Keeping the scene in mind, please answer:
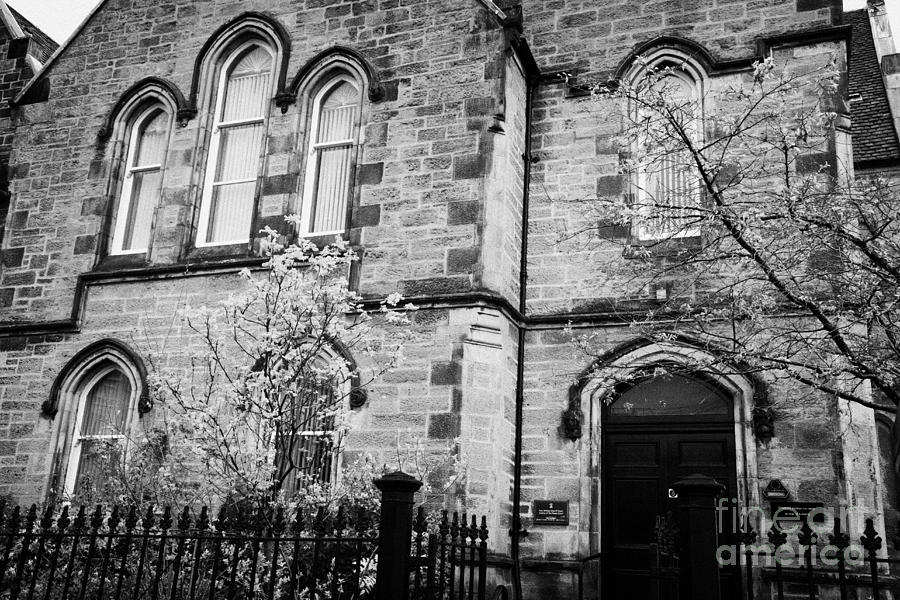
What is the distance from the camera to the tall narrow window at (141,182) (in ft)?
42.4

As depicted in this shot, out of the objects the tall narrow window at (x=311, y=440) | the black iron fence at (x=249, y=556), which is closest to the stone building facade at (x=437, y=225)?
the tall narrow window at (x=311, y=440)

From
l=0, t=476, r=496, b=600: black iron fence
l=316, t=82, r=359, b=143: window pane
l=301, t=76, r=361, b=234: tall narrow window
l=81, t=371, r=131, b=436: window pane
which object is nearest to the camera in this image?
l=0, t=476, r=496, b=600: black iron fence

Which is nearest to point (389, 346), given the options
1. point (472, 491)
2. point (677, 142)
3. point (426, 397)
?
point (426, 397)

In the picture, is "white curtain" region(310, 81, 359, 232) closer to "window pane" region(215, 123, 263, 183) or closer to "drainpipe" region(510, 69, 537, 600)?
"window pane" region(215, 123, 263, 183)

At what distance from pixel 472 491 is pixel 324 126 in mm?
5449

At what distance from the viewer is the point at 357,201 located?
11578 millimetres

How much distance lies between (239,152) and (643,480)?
6924 mm

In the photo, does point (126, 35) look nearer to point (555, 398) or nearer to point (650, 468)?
point (555, 398)

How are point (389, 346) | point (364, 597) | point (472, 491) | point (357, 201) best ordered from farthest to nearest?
1. point (357, 201)
2. point (389, 346)
3. point (472, 491)
4. point (364, 597)

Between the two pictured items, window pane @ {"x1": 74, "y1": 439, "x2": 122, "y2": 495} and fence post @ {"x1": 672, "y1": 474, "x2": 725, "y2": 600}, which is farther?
window pane @ {"x1": 74, "y1": 439, "x2": 122, "y2": 495}

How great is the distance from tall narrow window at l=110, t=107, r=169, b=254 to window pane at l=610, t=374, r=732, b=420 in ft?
22.3

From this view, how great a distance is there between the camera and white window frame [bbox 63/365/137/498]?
11.8m

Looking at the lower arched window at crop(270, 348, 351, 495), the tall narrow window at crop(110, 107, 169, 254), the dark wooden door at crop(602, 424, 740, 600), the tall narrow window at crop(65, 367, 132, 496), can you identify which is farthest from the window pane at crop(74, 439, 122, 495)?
the dark wooden door at crop(602, 424, 740, 600)

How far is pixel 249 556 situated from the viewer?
720cm
